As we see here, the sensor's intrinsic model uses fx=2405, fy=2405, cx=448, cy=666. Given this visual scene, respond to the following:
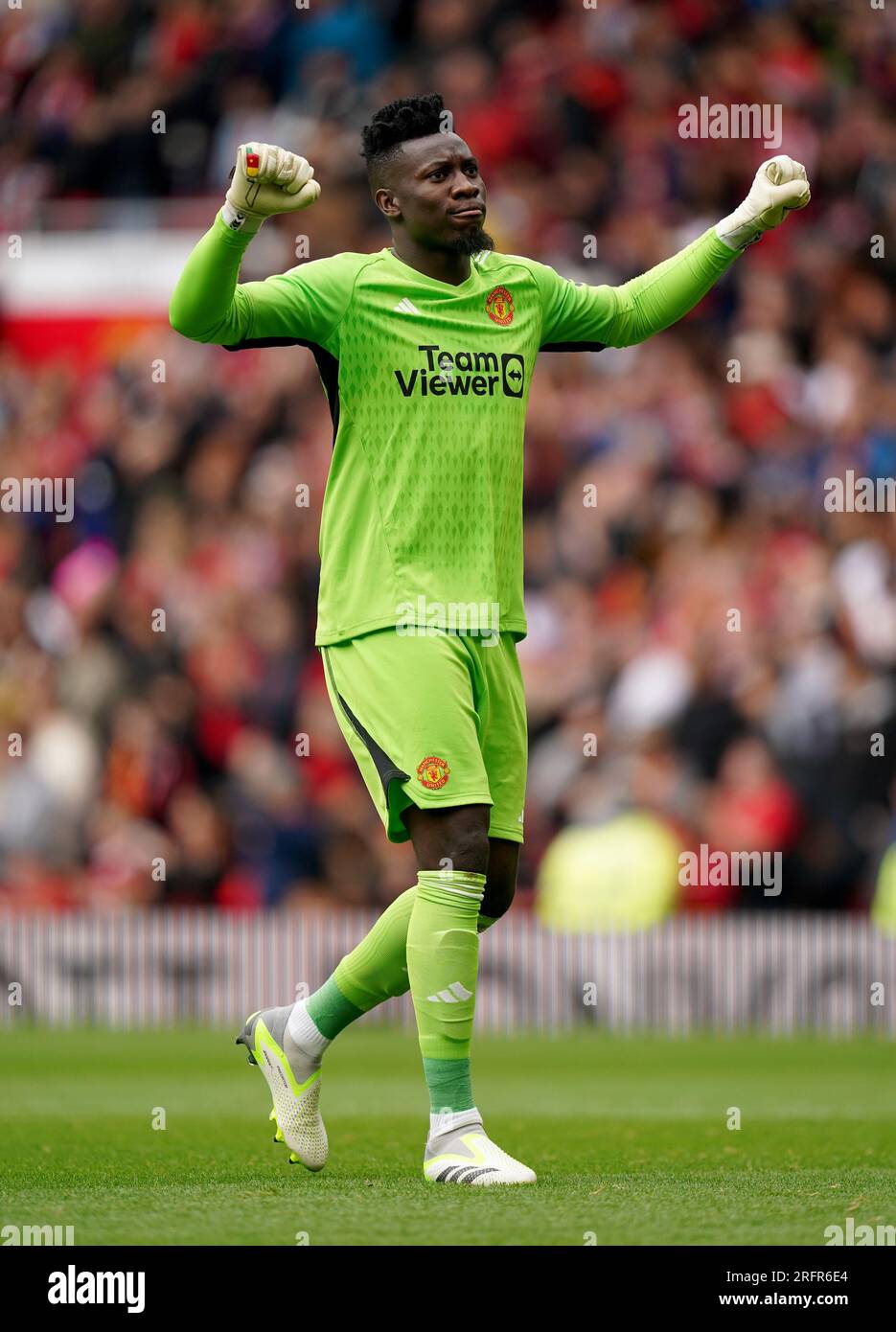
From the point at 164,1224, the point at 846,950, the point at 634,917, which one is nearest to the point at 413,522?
the point at 164,1224

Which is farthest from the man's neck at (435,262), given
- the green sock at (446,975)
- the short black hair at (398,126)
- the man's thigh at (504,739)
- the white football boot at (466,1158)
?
the white football boot at (466,1158)

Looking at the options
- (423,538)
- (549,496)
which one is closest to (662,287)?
(423,538)

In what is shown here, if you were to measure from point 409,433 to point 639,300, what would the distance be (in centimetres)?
98

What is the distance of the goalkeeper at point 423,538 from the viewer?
19.9 feet

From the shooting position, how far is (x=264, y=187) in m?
5.91

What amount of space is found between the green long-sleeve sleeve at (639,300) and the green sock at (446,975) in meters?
1.63

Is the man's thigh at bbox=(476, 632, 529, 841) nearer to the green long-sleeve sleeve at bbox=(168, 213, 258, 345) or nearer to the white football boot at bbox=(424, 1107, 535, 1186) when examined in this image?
the white football boot at bbox=(424, 1107, 535, 1186)

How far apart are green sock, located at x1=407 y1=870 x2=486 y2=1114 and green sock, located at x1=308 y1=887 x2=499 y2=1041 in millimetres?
355

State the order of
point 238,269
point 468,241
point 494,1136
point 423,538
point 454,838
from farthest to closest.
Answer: point 494,1136 < point 468,241 < point 423,538 < point 454,838 < point 238,269

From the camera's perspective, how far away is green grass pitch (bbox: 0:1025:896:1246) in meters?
5.18

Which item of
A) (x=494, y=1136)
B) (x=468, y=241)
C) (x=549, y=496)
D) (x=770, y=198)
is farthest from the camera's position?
(x=549, y=496)

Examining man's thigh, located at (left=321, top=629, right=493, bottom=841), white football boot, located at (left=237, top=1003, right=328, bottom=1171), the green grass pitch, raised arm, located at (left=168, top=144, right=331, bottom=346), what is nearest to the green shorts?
man's thigh, located at (left=321, top=629, right=493, bottom=841)

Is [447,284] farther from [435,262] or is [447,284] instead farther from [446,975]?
[446,975]

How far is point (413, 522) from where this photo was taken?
6.23 meters
